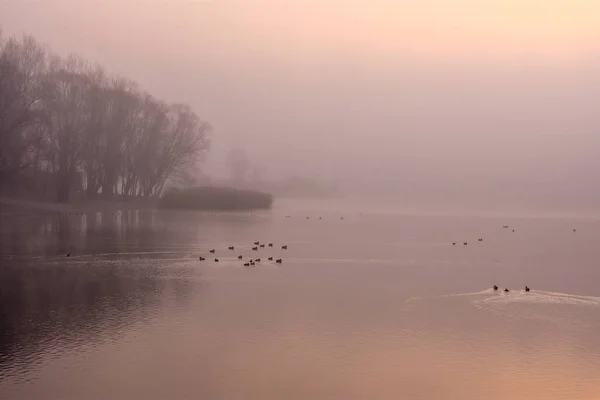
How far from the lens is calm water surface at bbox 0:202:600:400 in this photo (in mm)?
10320

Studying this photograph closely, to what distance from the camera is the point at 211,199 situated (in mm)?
77812

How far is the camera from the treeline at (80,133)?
50.2m

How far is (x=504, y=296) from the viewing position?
19328 mm

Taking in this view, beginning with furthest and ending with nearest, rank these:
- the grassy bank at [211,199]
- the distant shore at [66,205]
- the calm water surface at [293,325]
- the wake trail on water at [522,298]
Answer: the grassy bank at [211,199] < the distant shore at [66,205] < the wake trail on water at [522,298] < the calm water surface at [293,325]

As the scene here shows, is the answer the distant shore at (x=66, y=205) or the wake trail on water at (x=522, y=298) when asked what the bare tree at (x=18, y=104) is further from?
the wake trail on water at (x=522, y=298)

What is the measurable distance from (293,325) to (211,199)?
6442 cm

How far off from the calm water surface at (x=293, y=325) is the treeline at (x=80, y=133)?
2371 cm

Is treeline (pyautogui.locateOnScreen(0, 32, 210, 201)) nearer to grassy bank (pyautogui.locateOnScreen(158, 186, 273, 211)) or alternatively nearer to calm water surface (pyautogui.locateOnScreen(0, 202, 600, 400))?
grassy bank (pyautogui.locateOnScreen(158, 186, 273, 211))

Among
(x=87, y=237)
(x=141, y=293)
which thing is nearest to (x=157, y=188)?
(x=87, y=237)

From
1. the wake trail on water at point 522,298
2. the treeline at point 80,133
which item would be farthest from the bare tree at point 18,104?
the wake trail on water at point 522,298

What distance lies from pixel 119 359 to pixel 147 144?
68.3 meters

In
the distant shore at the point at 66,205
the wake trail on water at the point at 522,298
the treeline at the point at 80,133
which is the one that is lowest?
the wake trail on water at the point at 522,298

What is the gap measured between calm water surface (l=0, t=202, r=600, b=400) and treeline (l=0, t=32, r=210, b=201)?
77.8 ft

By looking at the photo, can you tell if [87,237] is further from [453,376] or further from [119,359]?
[453,376]
